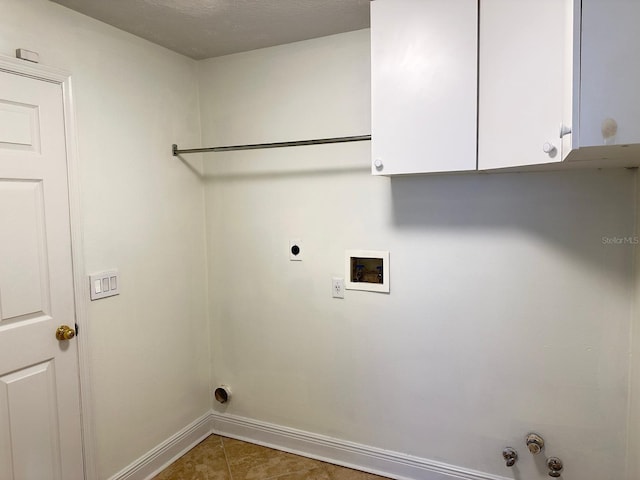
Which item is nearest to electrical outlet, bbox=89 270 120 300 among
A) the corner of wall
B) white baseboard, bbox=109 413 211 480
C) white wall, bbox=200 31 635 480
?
white wall, bbox=200 31 635 480

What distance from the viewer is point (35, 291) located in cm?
178

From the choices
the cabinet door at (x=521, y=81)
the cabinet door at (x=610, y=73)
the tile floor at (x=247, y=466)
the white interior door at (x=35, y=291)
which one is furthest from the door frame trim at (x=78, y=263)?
the cabinet door at (x=610, y=73)

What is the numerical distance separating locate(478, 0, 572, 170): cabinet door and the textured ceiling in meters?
0.66

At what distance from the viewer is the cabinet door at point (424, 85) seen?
1.67 m

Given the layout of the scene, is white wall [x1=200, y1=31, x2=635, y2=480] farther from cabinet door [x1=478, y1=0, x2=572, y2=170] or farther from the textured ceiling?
cabinet door [x1=478, y1=0, x2=572, y2=170]

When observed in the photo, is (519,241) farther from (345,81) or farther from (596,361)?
(345,81)

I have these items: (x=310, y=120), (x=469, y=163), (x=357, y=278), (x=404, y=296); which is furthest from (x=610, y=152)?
(x=310, y=120)

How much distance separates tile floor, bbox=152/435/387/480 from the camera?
234 cm

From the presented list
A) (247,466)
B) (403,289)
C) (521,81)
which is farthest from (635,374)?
(247,466)

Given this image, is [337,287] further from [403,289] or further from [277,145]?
[277,145]

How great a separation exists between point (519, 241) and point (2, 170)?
2189 mm

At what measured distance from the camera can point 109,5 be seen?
6.15ft

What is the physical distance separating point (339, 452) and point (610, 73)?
221 centimetres

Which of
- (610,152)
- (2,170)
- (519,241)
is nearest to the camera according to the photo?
(610,152)
